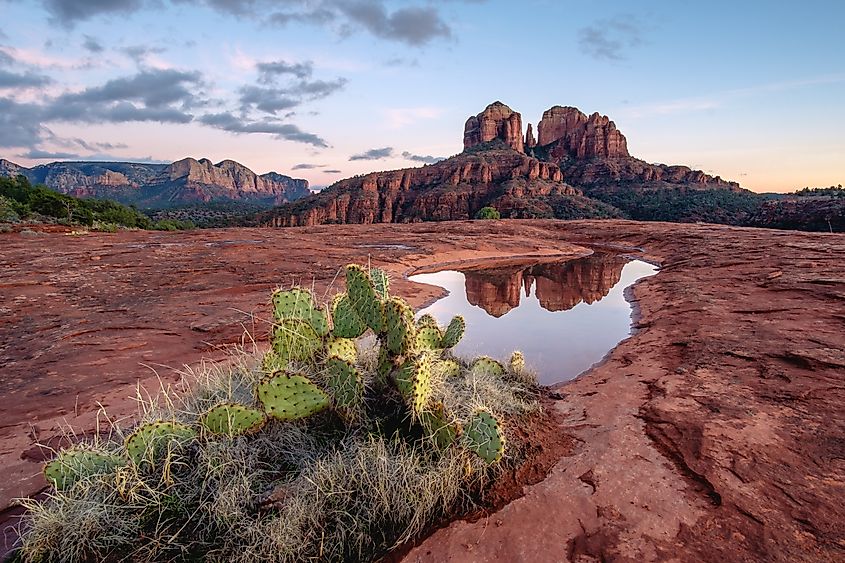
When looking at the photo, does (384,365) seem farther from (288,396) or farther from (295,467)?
(295,467)

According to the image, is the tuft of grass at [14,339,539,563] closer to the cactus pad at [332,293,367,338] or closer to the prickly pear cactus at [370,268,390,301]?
the cactus pad at [332,293,367,338]

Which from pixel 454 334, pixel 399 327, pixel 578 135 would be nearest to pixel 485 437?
pixel 399 327

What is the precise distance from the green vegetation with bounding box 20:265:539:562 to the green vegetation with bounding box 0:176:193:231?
90.0 feet

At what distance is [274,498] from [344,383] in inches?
35.2

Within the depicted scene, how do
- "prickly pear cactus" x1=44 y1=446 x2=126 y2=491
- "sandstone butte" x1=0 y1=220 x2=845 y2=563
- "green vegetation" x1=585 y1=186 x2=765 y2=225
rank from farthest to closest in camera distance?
"green vegetation" x1=585 y1=186 x2=765 y2=225 < "prickly pear cactus" x1=44 y1=446 x2=126 y2=491 < "sandstone butte" x1=0 y1=220 x2=845 y2=563

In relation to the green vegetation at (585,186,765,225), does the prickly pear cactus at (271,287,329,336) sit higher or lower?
lower

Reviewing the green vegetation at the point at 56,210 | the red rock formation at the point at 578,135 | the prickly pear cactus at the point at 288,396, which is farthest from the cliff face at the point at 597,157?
the prickly pear cactus at the point at 288,396

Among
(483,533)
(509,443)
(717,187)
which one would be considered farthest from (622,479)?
(717,187)

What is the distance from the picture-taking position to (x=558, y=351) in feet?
23.5

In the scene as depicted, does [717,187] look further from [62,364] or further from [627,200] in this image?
[62,364]

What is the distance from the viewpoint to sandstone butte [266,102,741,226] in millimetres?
62281

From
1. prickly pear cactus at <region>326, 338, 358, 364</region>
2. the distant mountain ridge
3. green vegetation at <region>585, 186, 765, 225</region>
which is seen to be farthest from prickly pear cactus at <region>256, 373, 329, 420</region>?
the distant mountain ridge

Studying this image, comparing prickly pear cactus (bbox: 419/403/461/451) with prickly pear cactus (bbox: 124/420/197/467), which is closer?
prickly pear cactus (bbox: 124/420/197/467)

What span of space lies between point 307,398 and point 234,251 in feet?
48.4
